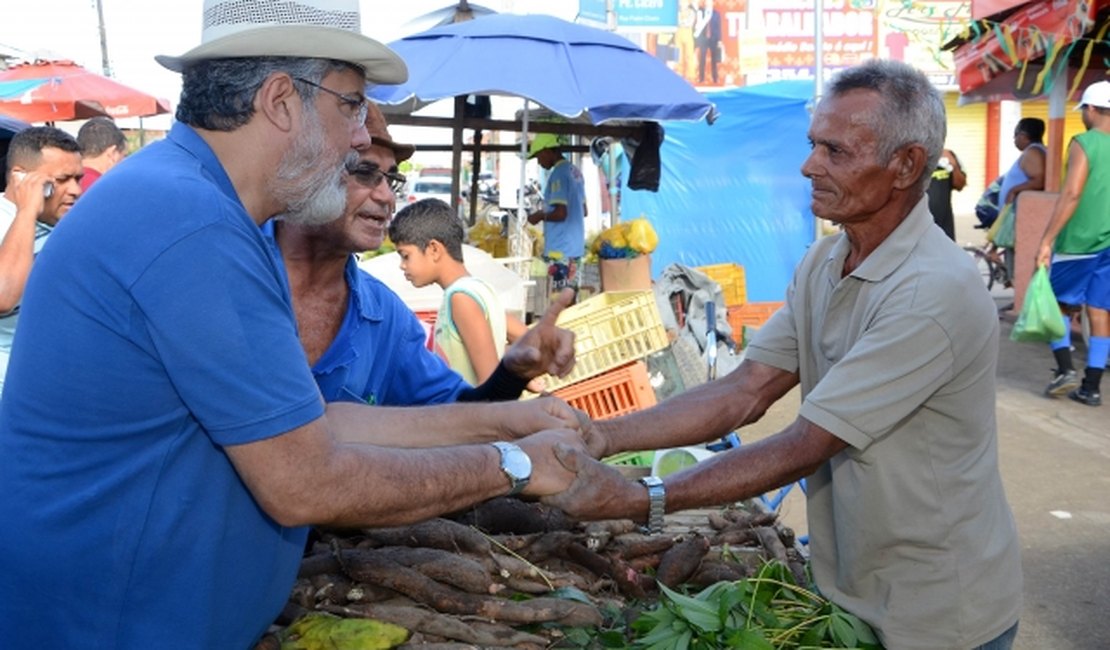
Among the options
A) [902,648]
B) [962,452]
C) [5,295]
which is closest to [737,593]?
[902,648]

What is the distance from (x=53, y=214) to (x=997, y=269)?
45.7ft

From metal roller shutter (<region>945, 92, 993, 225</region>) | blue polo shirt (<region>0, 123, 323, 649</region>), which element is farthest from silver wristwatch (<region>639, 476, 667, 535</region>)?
metal roller shutter (<region>945, 92, 993, 225</region>)

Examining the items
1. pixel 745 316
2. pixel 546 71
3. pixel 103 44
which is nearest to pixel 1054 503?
pixel 546 71

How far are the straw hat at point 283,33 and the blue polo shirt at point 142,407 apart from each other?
0.77ft

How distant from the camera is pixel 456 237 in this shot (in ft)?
17.7

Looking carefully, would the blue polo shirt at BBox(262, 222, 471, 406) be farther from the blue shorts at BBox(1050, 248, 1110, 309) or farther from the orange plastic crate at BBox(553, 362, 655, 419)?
the blue shorts at BBox(1050, 248, 1110, 309)

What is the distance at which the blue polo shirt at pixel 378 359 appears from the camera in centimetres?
307

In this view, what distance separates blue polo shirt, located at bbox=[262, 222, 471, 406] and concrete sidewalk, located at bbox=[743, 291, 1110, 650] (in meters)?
2.37

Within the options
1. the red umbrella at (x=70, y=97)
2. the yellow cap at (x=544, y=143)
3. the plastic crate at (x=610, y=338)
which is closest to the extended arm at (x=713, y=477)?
the plastic crate at (x=610, y=338)

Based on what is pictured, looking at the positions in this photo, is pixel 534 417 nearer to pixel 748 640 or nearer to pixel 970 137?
pixel 748 640

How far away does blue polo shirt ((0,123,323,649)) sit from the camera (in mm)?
1785

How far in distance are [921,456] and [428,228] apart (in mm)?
3264

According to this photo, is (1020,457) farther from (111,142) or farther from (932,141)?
(111,142)

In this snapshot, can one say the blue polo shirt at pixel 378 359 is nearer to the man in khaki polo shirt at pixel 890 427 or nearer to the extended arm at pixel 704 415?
the extended arm at pixel 704 415
